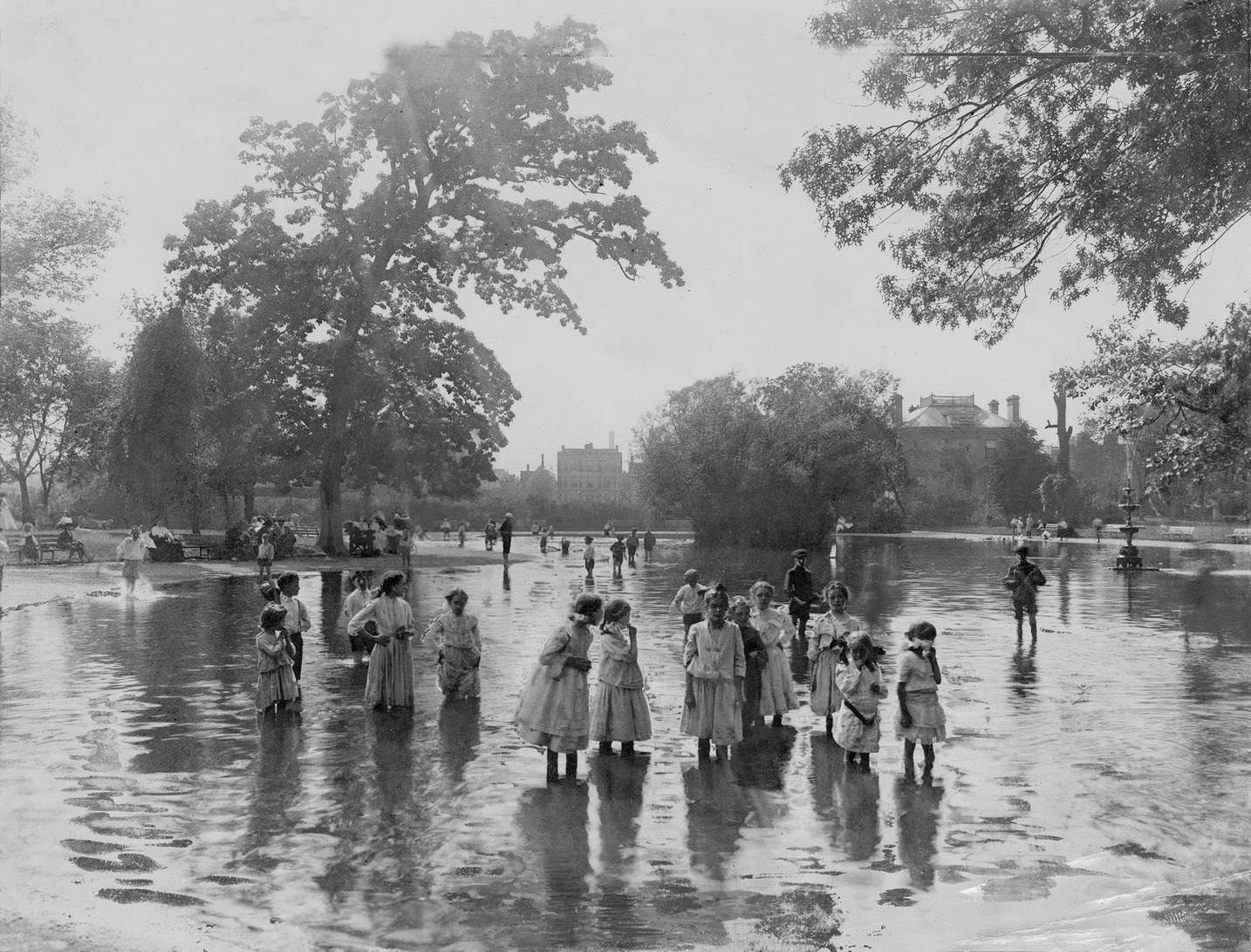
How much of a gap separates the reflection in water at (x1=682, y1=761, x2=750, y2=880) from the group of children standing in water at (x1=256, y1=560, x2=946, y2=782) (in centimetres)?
46

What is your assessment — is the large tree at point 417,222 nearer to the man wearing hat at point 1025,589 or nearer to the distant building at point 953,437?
the man wearing hat at point 1025,589

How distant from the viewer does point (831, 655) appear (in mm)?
11227

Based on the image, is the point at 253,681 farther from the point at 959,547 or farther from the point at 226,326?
the point at 959,547

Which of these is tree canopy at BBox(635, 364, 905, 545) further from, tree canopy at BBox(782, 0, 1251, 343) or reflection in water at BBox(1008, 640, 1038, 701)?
tree canopy at BBox(782, 0, 1251, 343)

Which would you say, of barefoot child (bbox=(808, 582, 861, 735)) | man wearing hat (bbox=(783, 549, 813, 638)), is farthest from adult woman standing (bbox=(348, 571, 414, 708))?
man wearing hat (bbox=(783, 549, 813, 638))

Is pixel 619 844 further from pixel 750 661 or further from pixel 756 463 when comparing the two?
pixel 756 463

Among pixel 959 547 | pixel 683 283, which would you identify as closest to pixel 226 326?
pixel 683 283

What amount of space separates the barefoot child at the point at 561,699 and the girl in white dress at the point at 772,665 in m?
2.51

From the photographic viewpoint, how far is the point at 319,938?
19.0ft

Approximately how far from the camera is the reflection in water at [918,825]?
694 centimetres

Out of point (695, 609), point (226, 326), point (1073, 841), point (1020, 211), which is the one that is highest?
point (226, 326)

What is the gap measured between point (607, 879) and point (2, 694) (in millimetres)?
9188

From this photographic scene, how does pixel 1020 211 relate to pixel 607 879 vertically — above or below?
above

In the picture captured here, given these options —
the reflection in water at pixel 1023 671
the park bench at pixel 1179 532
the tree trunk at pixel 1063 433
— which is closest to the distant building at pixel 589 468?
the tree trunk at pixel 1063 433
